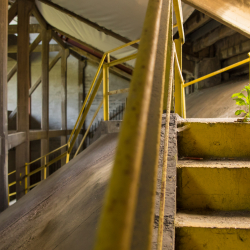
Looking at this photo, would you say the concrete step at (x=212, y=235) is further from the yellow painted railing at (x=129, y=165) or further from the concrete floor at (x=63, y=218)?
the yellow painted railing at (x=129, y=165)

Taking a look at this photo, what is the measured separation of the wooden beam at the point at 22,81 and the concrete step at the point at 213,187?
290 inches

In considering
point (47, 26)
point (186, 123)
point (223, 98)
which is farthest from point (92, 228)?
point (47, 26)

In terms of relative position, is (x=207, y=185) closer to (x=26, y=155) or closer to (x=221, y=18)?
(x=221, y=18)

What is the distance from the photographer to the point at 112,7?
552 cm

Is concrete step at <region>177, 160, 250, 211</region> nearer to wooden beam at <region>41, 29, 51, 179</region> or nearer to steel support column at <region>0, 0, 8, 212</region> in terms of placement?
steel support column at <region>0, 0, 8, 212</region>

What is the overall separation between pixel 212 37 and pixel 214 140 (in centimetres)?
685

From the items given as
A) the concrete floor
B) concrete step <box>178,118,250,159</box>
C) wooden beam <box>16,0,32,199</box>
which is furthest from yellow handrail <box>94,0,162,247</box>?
wooden beam <box>16,0,32,199</box>

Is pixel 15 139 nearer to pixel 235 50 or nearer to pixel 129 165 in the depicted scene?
pixel 129 165

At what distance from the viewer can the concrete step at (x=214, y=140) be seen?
1.82 meters

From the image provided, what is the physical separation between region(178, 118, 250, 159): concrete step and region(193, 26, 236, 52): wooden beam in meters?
6.26

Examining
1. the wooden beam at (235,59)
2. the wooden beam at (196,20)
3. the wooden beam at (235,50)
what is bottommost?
the wooden beam at (235,59)

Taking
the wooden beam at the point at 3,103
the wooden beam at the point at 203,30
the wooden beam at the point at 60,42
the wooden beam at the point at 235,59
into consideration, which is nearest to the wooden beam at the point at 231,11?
the wooden beam at the point at 3,103

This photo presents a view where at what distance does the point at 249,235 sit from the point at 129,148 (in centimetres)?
109

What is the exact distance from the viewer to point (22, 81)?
24.8ft
